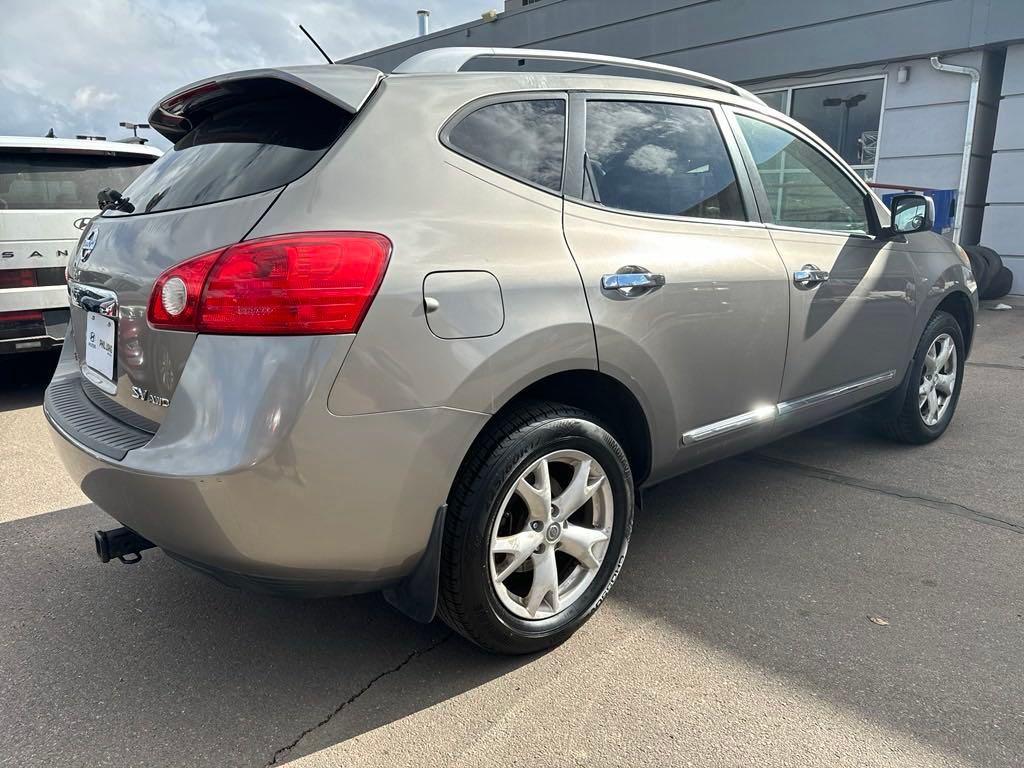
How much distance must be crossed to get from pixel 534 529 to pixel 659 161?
138 centimetres

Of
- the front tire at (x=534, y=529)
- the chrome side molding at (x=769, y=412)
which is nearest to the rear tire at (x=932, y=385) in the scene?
the chrome side molding at (x=769, y=412)

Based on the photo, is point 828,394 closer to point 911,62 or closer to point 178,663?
point 178,663

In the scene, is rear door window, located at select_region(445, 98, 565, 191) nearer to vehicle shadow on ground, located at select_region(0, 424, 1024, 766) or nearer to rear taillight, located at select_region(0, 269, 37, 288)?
vehicle shadow on ground, located at select_region(0, 424, 1024, 766)

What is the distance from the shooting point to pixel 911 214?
3.72 meters

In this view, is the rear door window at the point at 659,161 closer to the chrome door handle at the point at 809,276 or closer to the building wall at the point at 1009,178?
the chrome door handle at the point at 809,276

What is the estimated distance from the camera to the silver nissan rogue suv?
6.08ft

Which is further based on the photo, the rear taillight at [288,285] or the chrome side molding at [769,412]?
the chrome side molding at [769,412]

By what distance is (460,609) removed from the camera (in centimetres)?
217

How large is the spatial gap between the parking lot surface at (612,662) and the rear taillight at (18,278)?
82.6 inches

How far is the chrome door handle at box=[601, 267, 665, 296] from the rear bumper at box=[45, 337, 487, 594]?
658 millimetres

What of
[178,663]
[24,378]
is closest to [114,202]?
[178,663]

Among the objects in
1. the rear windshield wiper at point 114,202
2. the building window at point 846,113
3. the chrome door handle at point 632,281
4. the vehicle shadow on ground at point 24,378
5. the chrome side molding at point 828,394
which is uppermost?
the building window at point 846,113

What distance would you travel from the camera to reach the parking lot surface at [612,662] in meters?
2.02

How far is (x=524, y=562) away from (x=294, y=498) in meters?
0.79
